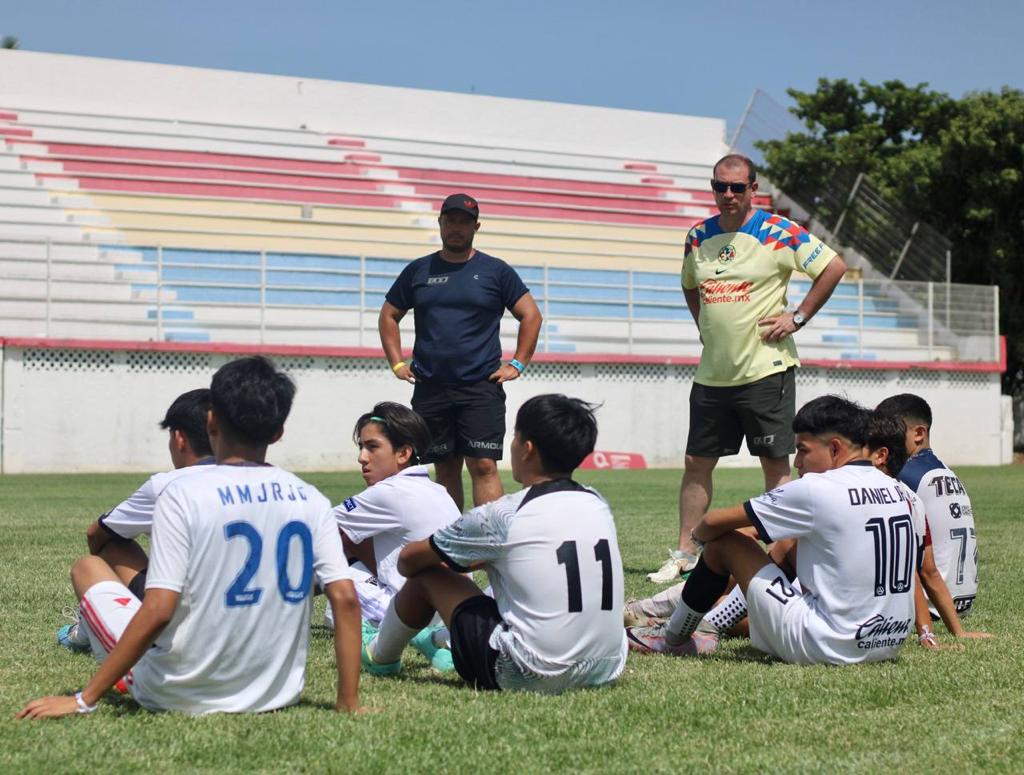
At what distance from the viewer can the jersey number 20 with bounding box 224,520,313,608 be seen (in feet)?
11.9

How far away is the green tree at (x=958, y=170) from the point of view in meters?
26.0

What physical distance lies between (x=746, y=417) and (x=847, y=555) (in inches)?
112

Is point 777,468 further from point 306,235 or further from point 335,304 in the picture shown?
point 306,235

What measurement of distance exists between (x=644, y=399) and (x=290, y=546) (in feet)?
59.0

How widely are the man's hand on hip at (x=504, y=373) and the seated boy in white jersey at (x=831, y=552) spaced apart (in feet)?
8.88

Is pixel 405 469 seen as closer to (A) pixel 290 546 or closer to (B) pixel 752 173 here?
(A) pixel 290 546

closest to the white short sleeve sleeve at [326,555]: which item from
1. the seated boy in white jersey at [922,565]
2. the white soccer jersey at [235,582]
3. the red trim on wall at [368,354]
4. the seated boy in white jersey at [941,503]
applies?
the white soccer jersey at [235,582]

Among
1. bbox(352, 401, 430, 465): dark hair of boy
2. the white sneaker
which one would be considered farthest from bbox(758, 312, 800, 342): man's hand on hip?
bbox(352, 401, 430, 465): dark hair of boy

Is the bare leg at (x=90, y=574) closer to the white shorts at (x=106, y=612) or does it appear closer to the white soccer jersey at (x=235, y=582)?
the white shorts at (x=106, y=612)

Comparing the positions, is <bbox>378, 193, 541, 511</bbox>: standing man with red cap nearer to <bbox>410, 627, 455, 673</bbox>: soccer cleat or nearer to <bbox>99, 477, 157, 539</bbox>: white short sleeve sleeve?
<bbox>410, 627, 455, 673</bbox>: soccer cleat

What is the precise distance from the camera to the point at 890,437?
5.15 metres

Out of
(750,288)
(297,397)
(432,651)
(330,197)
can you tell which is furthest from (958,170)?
(432,651)

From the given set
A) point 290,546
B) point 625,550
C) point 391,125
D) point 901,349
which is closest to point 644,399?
point 901,349

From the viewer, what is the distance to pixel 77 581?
4320 millimetres
